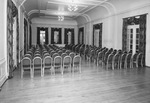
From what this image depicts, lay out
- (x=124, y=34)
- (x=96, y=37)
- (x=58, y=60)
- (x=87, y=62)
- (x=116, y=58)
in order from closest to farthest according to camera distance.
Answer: (x=58, y=60)
(x=116, y=58)
(x=87, y=62)
(x=124, y=34)
(x=96, y=37)

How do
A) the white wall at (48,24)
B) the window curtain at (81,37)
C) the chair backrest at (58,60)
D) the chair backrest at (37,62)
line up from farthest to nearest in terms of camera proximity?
the white wall at (48,24) < the window curtain at (81,37) < the chair backrest at (58,60) < the chair backrest at (37,62)

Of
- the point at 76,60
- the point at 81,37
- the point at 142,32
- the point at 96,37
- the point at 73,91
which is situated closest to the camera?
the point at 73,91

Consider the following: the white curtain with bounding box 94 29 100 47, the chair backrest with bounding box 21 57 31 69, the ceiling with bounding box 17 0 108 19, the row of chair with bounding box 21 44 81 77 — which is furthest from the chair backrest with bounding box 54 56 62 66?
the white curtain with bounding box 94 29 100 47

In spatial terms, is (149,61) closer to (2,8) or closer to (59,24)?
(2,8)

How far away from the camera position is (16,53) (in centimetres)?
780

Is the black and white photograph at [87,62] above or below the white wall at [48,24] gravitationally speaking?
below

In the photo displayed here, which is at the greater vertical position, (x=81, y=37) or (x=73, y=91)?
(x=81, y=37)

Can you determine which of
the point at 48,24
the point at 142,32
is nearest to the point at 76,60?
the point at 142,32

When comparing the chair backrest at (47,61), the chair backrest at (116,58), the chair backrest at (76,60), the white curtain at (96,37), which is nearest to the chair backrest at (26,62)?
the chair backrest at (47,61)

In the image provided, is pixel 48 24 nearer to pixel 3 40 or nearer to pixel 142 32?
pixel 142 32

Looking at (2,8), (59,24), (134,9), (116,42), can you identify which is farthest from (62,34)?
(2,8)

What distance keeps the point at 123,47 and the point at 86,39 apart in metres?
7.72

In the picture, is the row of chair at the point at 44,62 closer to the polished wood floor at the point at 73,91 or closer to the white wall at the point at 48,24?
the polished wood floor at the point at 73,91

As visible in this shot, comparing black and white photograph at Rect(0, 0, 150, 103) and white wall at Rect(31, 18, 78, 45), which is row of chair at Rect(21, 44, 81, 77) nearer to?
black and white photograph at Rect(0, 0, 150, 103)
